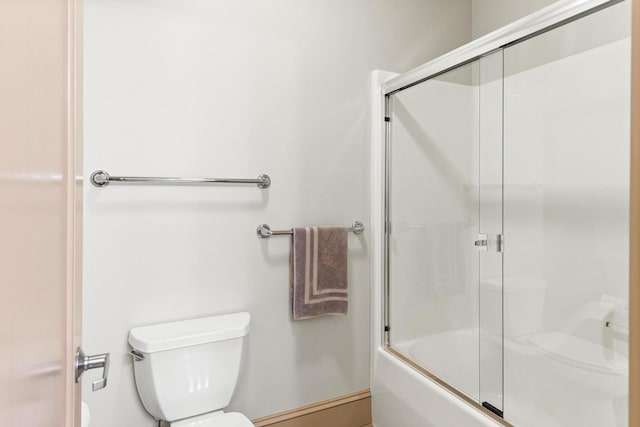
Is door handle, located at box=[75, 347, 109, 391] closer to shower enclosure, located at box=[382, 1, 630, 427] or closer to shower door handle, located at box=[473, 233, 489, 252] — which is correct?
shower enclosure, located at box=[382, 1, 630, 427]

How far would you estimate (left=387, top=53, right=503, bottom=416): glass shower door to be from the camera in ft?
5.27

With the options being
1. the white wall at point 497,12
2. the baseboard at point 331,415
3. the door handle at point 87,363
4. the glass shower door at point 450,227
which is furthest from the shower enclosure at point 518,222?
the door handle at point 87,363

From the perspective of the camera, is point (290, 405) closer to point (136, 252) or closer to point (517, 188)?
point (136, 252)

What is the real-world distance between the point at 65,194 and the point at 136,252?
3.39 feet

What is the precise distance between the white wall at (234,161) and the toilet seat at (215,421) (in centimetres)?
21

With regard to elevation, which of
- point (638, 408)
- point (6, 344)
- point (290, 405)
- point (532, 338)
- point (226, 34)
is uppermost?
point (226, 34)

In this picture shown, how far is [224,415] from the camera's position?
149cm

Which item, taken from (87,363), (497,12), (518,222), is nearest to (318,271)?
(518,222)

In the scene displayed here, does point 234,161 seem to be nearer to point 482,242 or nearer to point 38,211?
point 482,242

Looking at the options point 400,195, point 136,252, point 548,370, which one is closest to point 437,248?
point 400,195

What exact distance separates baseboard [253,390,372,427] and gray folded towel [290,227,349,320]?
0.46 m

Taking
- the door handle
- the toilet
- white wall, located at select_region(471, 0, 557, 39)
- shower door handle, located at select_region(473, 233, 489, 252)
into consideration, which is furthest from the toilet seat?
white wall, located at select_region(471, 0, 557, 39)

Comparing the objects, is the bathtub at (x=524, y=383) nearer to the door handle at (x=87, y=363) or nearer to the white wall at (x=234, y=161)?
the white wall at (x=234, y=161)

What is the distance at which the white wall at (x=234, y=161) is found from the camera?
1.46m
